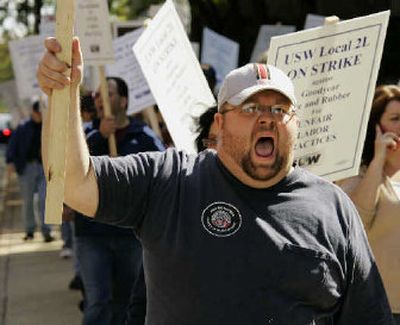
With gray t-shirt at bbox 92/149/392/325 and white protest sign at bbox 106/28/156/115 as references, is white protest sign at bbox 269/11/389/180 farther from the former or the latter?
white protest sign at bbox 106/28/156/115

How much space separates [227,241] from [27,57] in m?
9.47

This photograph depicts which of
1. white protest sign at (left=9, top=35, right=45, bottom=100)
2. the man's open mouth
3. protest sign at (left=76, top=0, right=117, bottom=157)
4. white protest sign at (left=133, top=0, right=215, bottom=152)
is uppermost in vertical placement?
the man's open mouth

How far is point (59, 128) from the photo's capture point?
112 inches

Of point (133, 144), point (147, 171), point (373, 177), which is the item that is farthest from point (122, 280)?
point (147, 171)

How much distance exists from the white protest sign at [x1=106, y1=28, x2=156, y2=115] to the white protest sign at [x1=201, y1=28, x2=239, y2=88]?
3.68 ft

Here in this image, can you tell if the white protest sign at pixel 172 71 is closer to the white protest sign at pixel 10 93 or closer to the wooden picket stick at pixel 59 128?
the wooden picket stick at pixel 59 128

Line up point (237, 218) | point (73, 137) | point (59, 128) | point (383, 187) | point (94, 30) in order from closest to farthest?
point (59, 128)
point (73, 137)
point (237, 218)
point (383, 187)
point (94, 30)

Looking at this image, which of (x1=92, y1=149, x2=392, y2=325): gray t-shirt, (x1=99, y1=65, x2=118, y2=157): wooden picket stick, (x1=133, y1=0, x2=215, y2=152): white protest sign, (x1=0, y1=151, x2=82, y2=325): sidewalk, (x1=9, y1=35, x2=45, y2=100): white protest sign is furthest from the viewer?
A: (x1=9, y1=35, x2=45, y2=100): white protest sign

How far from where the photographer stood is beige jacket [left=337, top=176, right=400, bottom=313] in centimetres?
449

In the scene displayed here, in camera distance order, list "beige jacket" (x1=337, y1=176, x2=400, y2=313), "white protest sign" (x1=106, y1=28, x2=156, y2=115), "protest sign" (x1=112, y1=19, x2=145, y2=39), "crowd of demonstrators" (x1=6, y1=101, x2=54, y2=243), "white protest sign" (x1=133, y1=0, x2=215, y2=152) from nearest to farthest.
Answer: "beige jacket" (x1=337, y1=176, x2=400, y2=313), "white protest sign" (x1=133, y1=0, x2=215, y2=152), "white protest sign" (x1=106, y1=28, x2=156, y2=115), "protest sign" (x1=112, y1=19, x2=145, y2=39), "crowd of demonstrators" (x1=6, y1=101, x2=54, y2=243)

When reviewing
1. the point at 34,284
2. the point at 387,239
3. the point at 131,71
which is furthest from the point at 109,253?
the point at 34,284

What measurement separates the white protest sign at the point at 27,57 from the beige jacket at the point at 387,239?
26.4 feet

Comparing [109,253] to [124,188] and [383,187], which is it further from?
[124,188]

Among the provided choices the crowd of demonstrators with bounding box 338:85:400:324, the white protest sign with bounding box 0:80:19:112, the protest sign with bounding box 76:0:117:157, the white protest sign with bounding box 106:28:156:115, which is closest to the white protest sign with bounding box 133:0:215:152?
the crowd of demonstrators with bounding box 338:85:400:324
